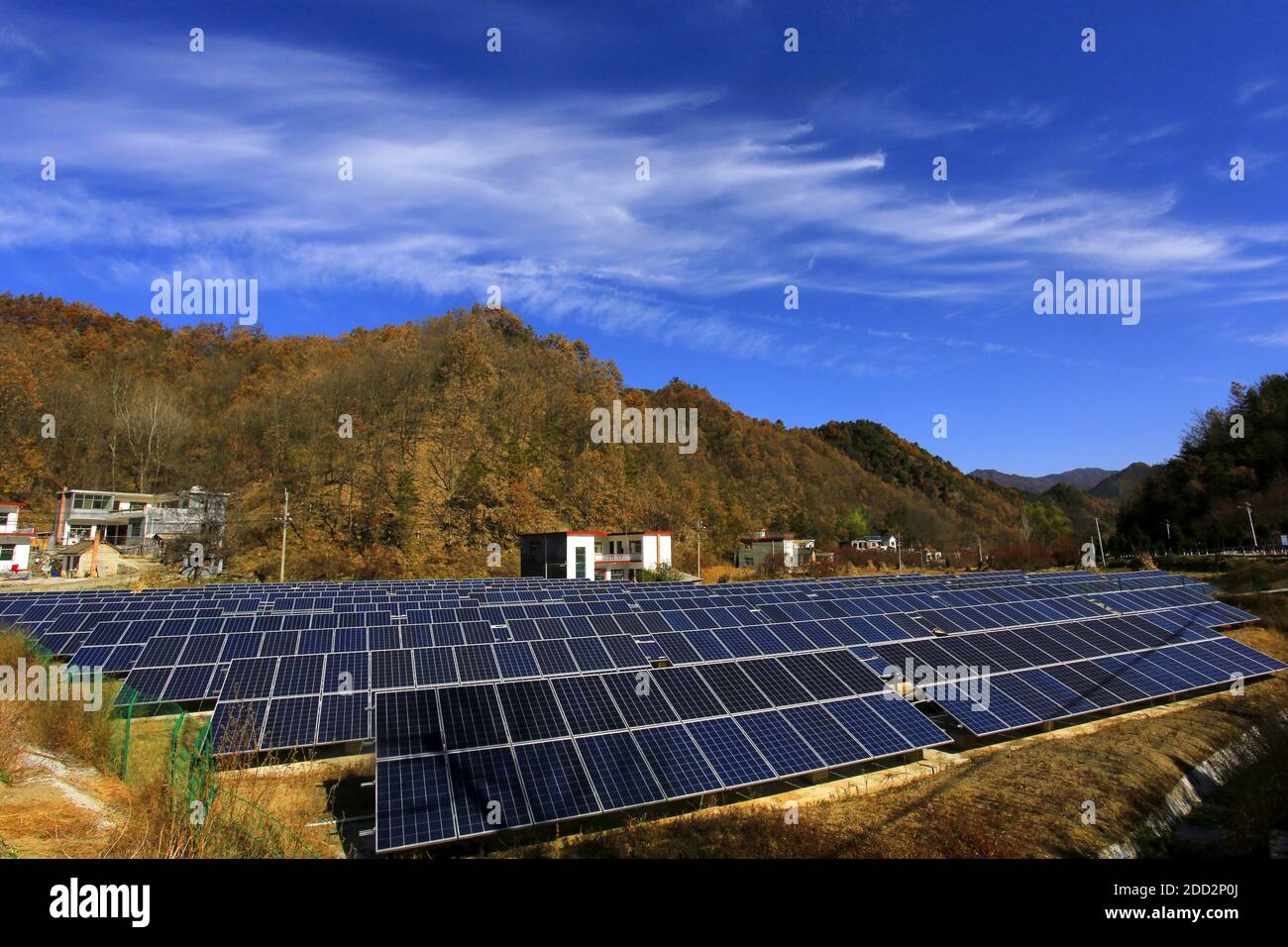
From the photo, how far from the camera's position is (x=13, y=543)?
42906 mm

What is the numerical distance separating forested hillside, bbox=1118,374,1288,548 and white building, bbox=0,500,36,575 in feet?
275

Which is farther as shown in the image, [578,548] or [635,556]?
[635,556]

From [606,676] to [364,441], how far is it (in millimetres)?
56059

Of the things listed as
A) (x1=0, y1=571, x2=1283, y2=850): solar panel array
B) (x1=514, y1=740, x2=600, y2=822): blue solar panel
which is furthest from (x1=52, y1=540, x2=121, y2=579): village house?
(x1=514, y1=740, x2=600, y2=822): blue solar panel

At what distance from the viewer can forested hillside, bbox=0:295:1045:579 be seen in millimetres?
52656

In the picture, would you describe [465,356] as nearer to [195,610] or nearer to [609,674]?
[195,610]

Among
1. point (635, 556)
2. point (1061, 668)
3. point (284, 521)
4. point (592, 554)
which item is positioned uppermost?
point (284, 521)

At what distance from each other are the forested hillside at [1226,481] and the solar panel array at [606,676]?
1682 inches

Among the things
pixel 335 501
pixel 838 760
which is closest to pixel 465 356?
pixel 335 501

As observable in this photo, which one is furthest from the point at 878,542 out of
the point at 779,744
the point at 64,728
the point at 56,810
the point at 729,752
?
the point at 56,810

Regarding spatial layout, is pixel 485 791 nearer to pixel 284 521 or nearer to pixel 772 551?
pixel 284 521

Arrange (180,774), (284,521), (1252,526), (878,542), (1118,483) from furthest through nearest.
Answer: (1118,483) → (878,542) → (1252,526) → (284,521) → (180,774)

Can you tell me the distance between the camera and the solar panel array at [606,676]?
8.11 metres
